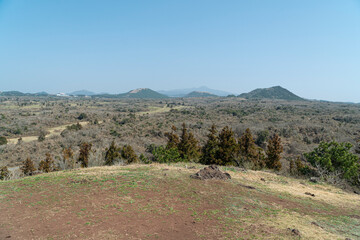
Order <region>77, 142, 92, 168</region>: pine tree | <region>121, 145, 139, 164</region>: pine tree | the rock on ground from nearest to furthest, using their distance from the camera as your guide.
Answer: 1. the rock on ground
2. <region>77, 142, 92, 168</region>: pine tree
3. <region>121, 145, 139, 164</region>: pine tree

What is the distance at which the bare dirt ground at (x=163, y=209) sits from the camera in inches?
267

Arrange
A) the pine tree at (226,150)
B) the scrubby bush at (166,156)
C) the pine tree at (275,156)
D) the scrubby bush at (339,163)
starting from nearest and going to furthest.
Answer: the scrubby bush at (339,163) → the scrubby bush at (166,156) → the pine tree at (275,156) → the pine tree at (226,150)

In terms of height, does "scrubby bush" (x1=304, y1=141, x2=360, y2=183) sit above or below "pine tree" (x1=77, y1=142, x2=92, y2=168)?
above

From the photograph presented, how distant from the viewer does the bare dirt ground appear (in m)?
6.78

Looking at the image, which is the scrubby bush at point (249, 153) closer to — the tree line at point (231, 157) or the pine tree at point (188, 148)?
the tree line at point (231, 157)

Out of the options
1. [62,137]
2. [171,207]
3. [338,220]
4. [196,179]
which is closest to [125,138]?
[62,137]

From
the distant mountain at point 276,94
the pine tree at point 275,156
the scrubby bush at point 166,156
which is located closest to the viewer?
the scrubby bush at point 166,156

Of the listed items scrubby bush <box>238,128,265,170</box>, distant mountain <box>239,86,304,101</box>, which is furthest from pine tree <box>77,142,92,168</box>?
distant mountain <box>239,86,304,101</box>

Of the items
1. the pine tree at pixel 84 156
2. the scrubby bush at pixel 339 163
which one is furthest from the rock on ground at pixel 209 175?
the pine tree at pixel 84 156

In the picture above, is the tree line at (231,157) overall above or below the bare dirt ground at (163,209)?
below

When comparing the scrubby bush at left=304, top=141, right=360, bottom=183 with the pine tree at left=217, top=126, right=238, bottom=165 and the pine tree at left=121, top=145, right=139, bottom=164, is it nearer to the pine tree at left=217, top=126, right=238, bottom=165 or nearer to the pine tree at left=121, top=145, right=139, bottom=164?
the pine tree at left=217, top=126, right=238, bottom=165

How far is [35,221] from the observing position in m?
7.10

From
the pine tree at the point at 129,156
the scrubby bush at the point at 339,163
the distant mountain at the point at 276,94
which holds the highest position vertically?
the distant mountain at the point at 276,94

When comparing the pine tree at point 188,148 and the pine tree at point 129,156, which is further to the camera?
the pine tree at point 188,148
